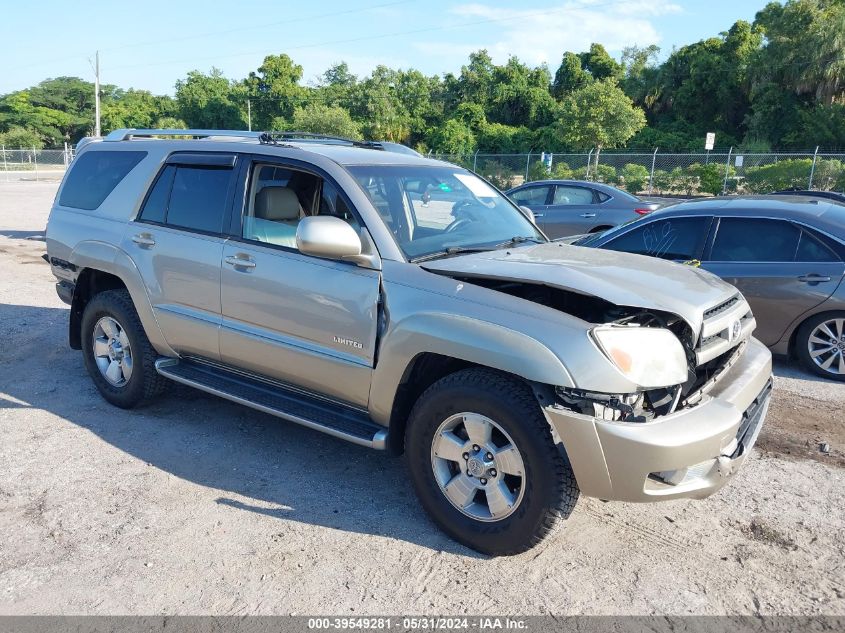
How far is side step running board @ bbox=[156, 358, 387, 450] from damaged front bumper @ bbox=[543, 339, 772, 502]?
3.48 ft

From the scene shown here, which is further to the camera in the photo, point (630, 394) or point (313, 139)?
point (313, 139)

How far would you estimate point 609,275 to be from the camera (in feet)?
11.3

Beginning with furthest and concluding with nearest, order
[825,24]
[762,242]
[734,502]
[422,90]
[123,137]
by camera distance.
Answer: [422,90], [825,24], [762,242], [123,137], [734,502]

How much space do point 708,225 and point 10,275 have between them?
9.75 metres

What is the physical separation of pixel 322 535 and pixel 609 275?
1.97 m

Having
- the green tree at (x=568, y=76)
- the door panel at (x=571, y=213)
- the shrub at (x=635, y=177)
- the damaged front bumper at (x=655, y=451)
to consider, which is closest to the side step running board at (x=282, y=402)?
the damaged front bumper at (x=655, y=451)

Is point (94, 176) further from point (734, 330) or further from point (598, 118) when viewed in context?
point (598, 118)

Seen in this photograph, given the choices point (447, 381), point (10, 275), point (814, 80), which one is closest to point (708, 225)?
point (447, 381)

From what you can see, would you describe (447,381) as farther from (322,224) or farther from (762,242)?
(762,242)

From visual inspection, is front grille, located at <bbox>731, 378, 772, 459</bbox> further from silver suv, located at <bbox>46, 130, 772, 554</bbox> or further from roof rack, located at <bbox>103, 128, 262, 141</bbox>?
roof rack, located at <bbox>103, 128, 262, 141</bbox>

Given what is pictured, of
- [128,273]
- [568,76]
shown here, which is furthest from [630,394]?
[568,76]

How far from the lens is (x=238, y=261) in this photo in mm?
4129

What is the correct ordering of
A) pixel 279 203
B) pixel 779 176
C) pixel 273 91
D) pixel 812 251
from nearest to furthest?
pixel 279 203
pixel 812 251
pixel 779 176
pixel 273 91

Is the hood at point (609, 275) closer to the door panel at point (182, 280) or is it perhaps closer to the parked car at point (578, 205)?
the door panel at point (182, 280)
